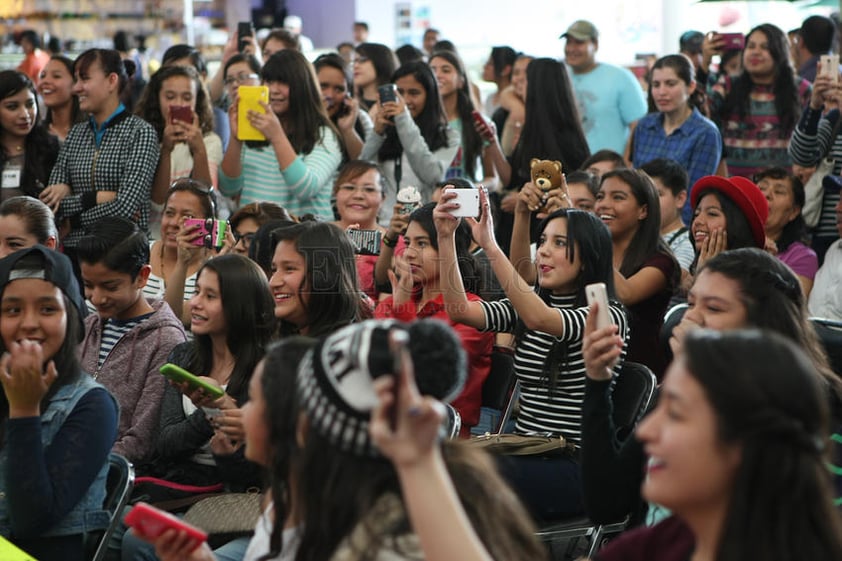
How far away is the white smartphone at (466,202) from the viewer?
11.1 feet

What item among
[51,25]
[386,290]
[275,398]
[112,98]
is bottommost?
[386,290]

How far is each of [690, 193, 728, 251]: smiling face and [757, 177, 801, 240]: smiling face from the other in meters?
0.92

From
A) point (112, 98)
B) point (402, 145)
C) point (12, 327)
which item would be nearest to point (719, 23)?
A: point (402, 145)

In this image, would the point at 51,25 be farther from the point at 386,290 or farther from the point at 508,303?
the point at 508,303

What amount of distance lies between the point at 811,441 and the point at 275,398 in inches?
33.3

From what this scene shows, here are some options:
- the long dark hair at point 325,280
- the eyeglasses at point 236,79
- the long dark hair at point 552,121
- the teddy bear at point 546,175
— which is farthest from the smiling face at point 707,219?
the eyeglasses at point 236,79

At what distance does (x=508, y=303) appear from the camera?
3414 mm

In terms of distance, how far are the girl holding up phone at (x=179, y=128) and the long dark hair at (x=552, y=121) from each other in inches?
58.0

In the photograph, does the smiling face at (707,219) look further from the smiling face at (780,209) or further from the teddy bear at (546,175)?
the smiling face at (780,209)

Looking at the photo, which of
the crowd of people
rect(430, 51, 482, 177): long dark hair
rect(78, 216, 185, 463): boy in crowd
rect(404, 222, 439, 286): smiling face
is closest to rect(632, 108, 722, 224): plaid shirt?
the crowd of people

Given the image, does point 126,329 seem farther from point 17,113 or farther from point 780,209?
point 780,209

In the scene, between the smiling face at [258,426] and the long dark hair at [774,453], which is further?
the smiling face at [258,426]

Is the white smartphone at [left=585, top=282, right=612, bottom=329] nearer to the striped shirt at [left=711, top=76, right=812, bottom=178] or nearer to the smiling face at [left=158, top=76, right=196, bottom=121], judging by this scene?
the smiling face at [left=158, top=76, right=196, bottom=121]

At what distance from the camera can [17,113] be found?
196 inches
